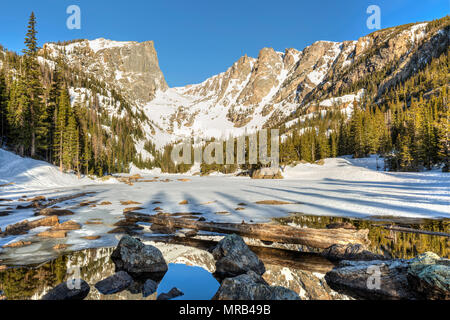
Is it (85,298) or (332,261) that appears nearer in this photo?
(85,298)

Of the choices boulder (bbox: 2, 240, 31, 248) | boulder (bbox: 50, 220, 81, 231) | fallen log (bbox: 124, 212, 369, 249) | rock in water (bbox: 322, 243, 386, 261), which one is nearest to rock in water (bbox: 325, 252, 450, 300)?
rock in water (bbox: 322, 243, 386, 261)

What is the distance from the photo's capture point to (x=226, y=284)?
13.0ft

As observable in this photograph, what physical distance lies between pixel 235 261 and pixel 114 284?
2920 millimetres

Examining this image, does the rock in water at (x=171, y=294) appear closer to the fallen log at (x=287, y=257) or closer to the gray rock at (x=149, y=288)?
the gray rock at (x=149, y=288)

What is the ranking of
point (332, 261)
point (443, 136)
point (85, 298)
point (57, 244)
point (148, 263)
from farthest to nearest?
point (443, 136), point (57, 244), point (332, 261), point (148, 263), point (85, 298)

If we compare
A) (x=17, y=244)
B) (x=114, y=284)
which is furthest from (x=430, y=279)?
(x=17, y=244)

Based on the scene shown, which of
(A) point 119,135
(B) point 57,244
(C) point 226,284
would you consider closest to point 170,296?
(C) point 226,284

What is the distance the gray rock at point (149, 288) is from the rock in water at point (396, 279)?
4.07 m

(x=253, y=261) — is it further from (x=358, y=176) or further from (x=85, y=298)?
(x=358, y=176)

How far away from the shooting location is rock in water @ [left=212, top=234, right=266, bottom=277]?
5.60m

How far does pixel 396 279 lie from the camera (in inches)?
181

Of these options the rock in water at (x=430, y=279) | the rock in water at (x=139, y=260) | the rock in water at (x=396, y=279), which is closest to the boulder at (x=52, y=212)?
the rock in water at (x=139, y=260)

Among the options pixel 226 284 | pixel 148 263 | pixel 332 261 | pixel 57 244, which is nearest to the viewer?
pixel 226 284
